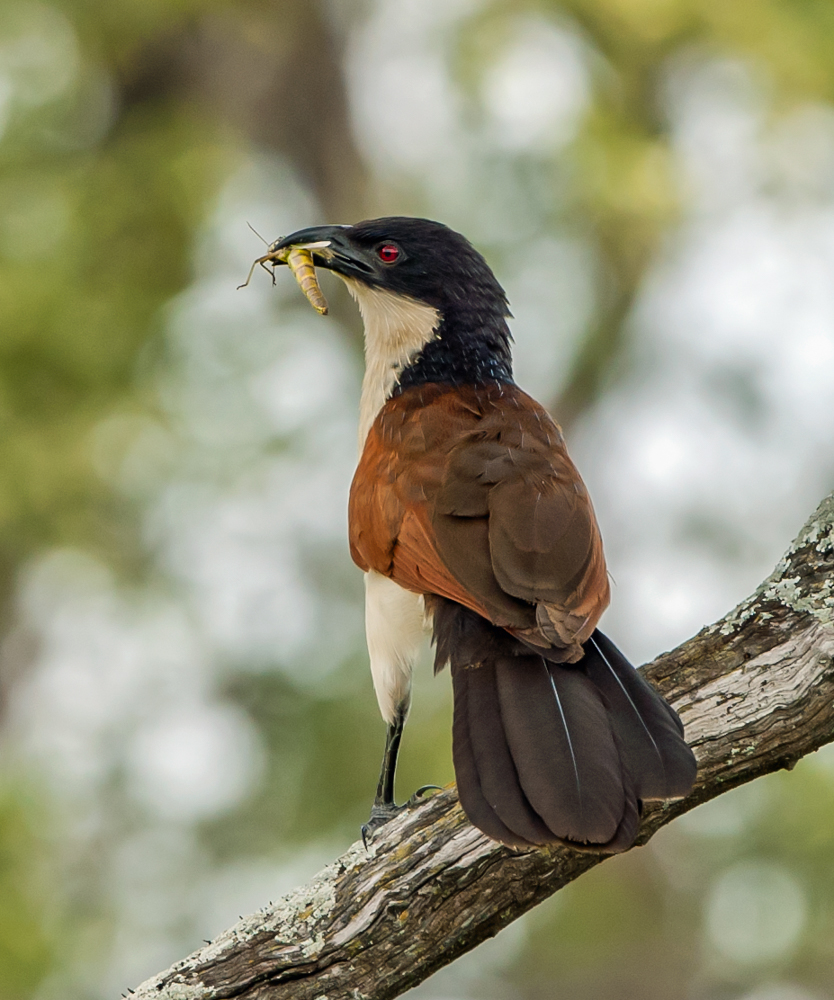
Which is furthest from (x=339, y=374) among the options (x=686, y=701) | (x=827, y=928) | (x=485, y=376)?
(x=686, y=701)

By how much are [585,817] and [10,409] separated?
596cm

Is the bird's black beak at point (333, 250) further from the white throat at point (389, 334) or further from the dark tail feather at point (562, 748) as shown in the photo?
the dark tail feather at point (562, 748)

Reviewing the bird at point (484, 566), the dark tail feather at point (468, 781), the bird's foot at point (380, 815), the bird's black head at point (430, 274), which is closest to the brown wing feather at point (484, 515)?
the bird at point (484, 566)

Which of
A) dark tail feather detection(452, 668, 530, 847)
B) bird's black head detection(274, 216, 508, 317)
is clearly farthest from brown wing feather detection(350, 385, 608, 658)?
bird's black head detection(274, 216, 508, 317)

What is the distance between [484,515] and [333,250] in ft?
3.99

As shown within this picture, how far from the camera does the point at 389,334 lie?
3.59 meters

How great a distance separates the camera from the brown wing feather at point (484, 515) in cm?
249

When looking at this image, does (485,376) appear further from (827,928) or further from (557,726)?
(827,928)

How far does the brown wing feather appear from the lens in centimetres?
249

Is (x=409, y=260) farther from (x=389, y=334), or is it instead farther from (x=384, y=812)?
(x=384, y=812)

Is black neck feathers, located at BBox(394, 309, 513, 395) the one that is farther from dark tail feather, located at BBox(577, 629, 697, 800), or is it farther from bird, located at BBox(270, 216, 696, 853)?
dark tail feather, located at BBox(577, 629, 697, 800)

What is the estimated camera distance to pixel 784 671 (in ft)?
8.30

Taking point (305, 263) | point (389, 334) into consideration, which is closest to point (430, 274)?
point (389, 334)

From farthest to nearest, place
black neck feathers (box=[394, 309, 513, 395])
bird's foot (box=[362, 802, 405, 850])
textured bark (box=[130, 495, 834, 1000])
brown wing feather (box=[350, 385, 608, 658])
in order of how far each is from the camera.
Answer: black neck feathers (box=[394, 309, 513, 395]), bird's foot (box=[362, 802, 405, 850]), brown wing feather (box=[350, 385, 608, 658]), textured bark (box=[130, 495, 834, 1000])
